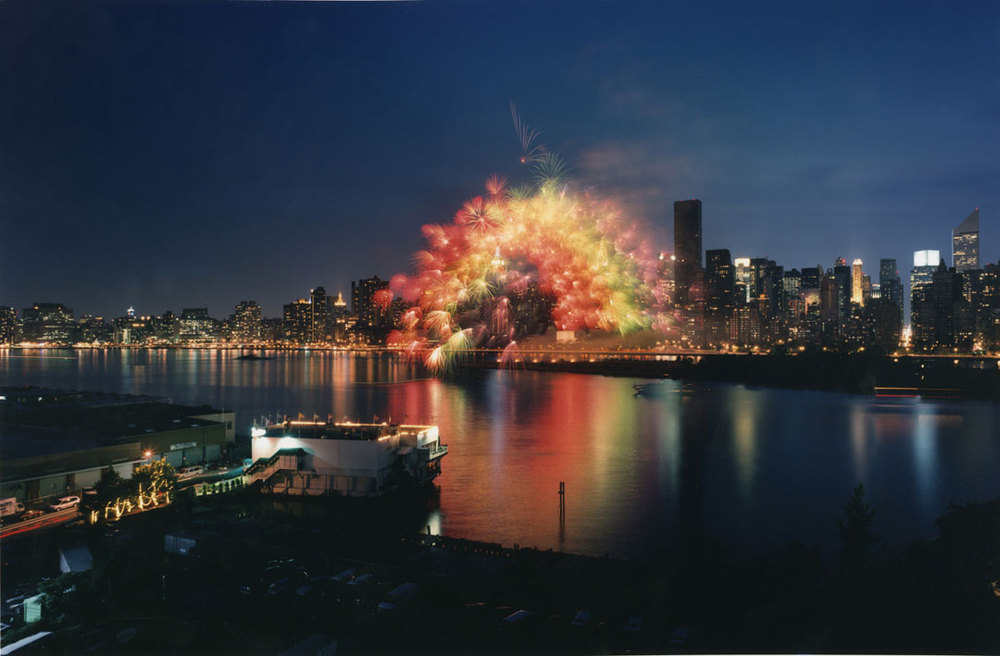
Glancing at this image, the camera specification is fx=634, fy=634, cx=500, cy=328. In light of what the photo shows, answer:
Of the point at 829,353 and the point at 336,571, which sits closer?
the point at 336,571

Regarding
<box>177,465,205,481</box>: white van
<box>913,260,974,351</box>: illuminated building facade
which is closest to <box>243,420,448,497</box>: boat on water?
<box>177,465,205,481</box>: white van

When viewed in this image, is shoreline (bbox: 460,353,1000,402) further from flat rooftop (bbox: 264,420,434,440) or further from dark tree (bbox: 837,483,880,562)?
flat rooftop (bbox: 264,420,434,440)

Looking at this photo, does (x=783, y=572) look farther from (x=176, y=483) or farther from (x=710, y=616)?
(x=176, y=483)

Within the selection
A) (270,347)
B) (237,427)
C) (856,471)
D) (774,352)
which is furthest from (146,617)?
(270,347)

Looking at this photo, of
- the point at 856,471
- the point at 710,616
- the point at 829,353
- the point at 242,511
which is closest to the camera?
the point at 710,616

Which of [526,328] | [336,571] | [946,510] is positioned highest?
[526,328]

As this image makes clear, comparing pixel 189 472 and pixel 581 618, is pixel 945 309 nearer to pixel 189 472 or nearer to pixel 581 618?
pixel 581 618

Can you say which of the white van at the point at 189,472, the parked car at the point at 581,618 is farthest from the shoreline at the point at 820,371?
the parked car at the point at 581,618
